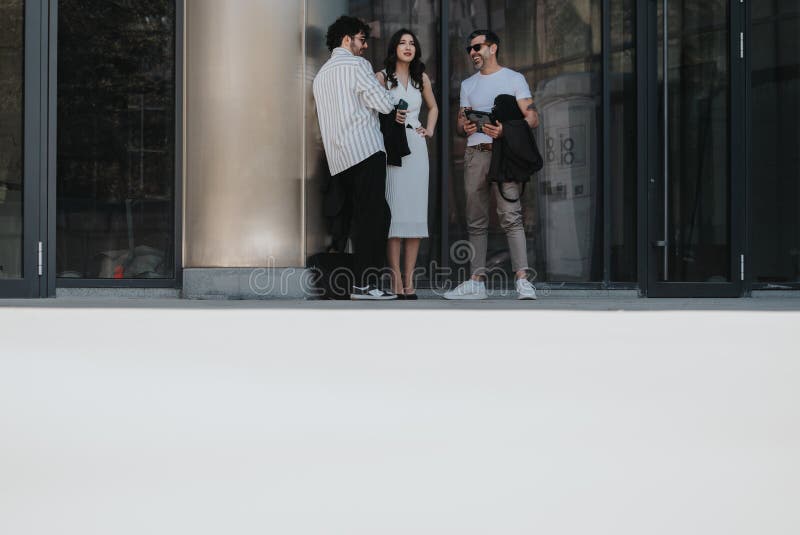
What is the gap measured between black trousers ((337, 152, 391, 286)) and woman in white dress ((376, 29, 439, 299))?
288mm

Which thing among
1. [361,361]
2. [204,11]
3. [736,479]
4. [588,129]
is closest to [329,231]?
[204,11]

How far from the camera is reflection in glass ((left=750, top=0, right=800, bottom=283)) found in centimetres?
928

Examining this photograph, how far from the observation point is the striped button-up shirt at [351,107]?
767 cm

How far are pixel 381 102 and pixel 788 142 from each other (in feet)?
14.0

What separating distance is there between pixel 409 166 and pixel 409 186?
16 centimetres

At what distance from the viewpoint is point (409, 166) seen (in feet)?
26.4

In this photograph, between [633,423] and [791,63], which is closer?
[633,423]

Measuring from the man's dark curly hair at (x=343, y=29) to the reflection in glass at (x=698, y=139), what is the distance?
2.85 meters

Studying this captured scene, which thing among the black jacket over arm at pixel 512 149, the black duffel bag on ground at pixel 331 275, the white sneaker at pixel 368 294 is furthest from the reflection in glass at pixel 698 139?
the black duffel bag on ground at pixel 331 275

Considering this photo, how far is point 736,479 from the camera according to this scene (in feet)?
7.42

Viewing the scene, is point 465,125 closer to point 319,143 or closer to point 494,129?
point 494,129

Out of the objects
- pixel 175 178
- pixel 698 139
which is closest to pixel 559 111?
pixel 698 139

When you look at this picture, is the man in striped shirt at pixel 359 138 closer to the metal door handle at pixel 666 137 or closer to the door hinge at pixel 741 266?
the metal door handle at pixel 666 137

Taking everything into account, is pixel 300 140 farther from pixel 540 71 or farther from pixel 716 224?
pixel 716 224
